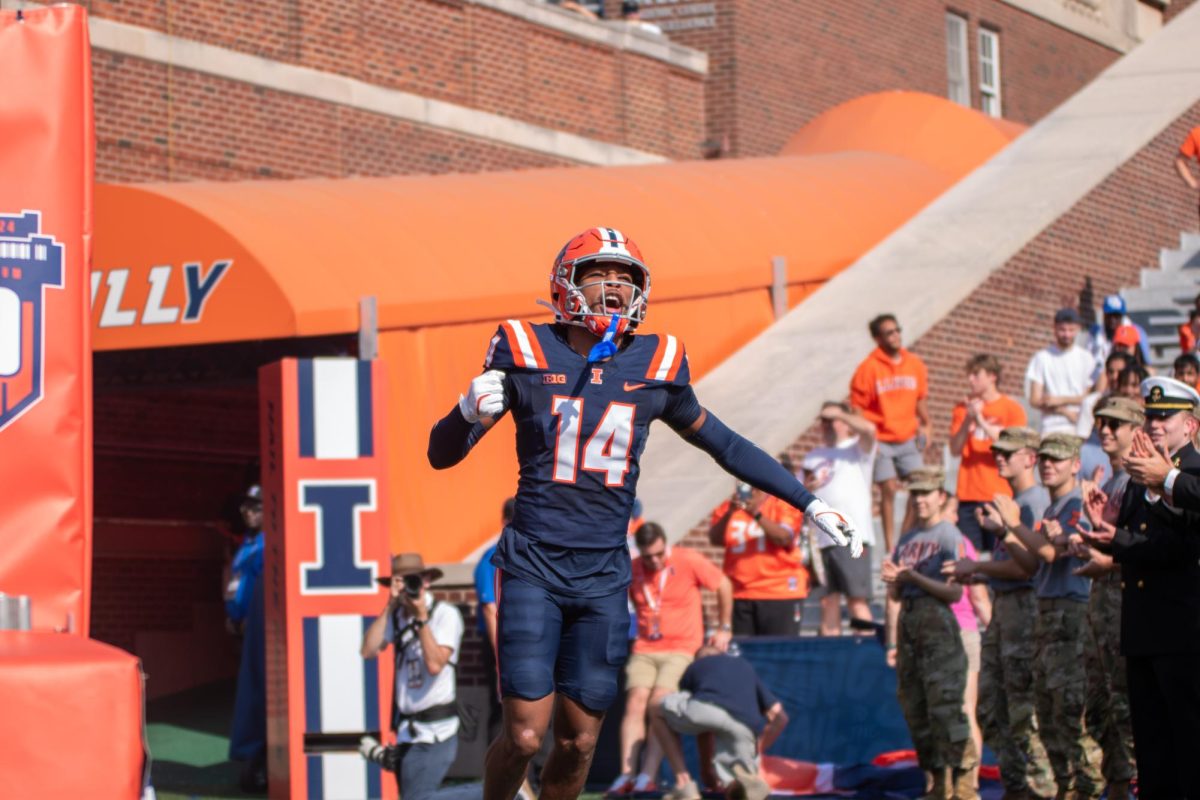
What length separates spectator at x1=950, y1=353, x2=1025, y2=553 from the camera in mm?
13883

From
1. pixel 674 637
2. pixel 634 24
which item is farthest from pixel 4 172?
pixel 634 24

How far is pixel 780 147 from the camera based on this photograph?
30.7 m

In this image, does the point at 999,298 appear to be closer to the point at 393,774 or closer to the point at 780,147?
the point at 393,774

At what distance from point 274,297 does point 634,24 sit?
14025 mm

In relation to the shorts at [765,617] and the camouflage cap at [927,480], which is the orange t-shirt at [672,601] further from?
the camouflage cap at [927,480]

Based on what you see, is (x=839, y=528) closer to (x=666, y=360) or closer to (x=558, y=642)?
(x=666, y=360)

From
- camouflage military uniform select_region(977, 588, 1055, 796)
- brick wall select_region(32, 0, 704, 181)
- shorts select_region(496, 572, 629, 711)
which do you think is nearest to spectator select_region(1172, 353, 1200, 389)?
camouflage military uniform select_region(977, 588, 1055, 796)

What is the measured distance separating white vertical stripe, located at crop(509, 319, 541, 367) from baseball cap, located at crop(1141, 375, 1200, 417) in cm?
312

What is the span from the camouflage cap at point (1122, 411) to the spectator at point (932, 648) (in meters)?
1.72

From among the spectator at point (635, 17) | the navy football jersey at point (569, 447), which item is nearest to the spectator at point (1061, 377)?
the navy football jersey at point (569, 447)

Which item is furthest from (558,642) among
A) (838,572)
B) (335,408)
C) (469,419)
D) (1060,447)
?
(838,572)

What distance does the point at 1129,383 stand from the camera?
40.8 ft

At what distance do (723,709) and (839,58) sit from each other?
22.3 meters

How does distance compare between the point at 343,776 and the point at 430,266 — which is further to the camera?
the point at 430,266
